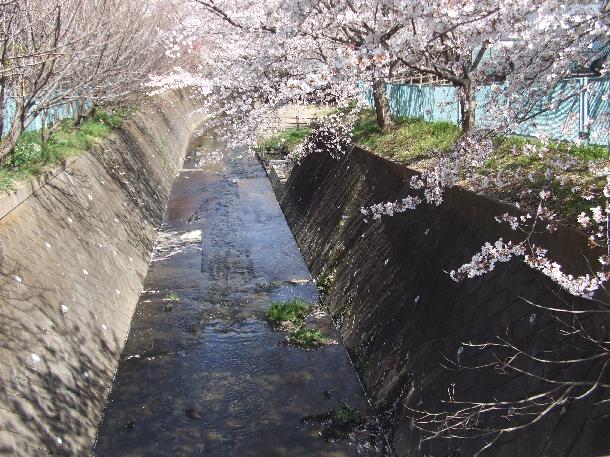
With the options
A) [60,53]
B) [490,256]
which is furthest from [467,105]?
[60,53]

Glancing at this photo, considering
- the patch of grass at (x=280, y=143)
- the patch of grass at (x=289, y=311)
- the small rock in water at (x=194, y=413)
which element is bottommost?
the patch of grass at (x=280, y=143)

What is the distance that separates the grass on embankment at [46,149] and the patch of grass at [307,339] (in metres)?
5.89

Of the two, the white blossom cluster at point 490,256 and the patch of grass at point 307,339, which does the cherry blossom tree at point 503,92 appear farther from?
→ the patch of grass at point 307,339

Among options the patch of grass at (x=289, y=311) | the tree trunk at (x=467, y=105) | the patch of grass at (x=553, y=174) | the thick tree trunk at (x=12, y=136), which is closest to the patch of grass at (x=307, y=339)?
the patch of grass at (x=289, y=311)

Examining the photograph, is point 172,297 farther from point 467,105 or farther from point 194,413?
point 467,105

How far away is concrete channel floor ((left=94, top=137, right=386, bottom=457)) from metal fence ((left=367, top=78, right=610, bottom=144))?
5175 millimetres

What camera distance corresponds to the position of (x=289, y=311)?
11.9 meters

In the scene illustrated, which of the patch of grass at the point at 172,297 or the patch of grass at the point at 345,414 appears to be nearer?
the patch of grass at the point at 345,414

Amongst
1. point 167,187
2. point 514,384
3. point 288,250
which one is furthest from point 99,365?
point 167,187

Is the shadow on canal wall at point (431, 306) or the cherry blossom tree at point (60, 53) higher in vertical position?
the cherry blossom tree at point (60, 53)

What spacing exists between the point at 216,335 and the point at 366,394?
3.64 m

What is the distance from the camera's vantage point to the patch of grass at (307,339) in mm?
10719

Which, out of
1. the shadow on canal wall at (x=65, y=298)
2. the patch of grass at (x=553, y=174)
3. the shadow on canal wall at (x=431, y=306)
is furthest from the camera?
the shadow on canal wall at (x=65, y=298)

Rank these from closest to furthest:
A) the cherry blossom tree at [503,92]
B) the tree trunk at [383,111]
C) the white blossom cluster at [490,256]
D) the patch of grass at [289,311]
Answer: the cherry blossom tree at [503,92], the white blossom cluster at [490,256], the patch of grass at [289,311], the tree trunk at [383,111]
